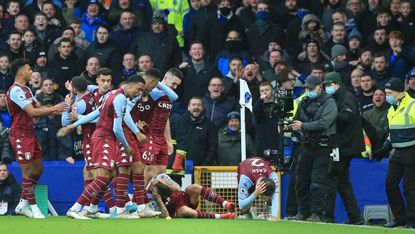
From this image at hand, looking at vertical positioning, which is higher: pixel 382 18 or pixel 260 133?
pixel 382 18

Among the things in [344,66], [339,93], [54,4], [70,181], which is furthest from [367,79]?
[54,4]

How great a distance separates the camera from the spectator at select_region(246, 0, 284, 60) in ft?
86.8

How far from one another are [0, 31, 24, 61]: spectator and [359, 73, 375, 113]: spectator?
285 inches

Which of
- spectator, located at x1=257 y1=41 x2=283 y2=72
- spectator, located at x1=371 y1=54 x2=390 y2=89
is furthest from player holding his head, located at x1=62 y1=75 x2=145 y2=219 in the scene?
spectator, located at x1=371 y1=54 x2=390 y2=89

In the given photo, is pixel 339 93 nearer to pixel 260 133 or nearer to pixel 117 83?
pixel 260 133

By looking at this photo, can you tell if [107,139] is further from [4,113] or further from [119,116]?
[4,113]

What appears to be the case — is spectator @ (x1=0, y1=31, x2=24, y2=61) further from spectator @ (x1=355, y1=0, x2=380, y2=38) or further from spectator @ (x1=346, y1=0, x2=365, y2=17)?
spectator @ (x1=355, y1=0, x2=380, y2=38)

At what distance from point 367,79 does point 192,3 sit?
5.06 meters

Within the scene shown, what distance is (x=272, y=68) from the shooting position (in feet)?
83.4

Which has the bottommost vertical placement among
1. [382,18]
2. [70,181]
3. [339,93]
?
[70,181]

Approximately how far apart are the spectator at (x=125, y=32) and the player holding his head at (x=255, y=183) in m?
7.51

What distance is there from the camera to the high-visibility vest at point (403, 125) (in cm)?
2016

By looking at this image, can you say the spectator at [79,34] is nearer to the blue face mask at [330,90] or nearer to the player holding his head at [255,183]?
the blue face mask at [330,90]

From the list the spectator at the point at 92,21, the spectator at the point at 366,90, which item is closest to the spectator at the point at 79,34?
the spectator at the point at 92,21
